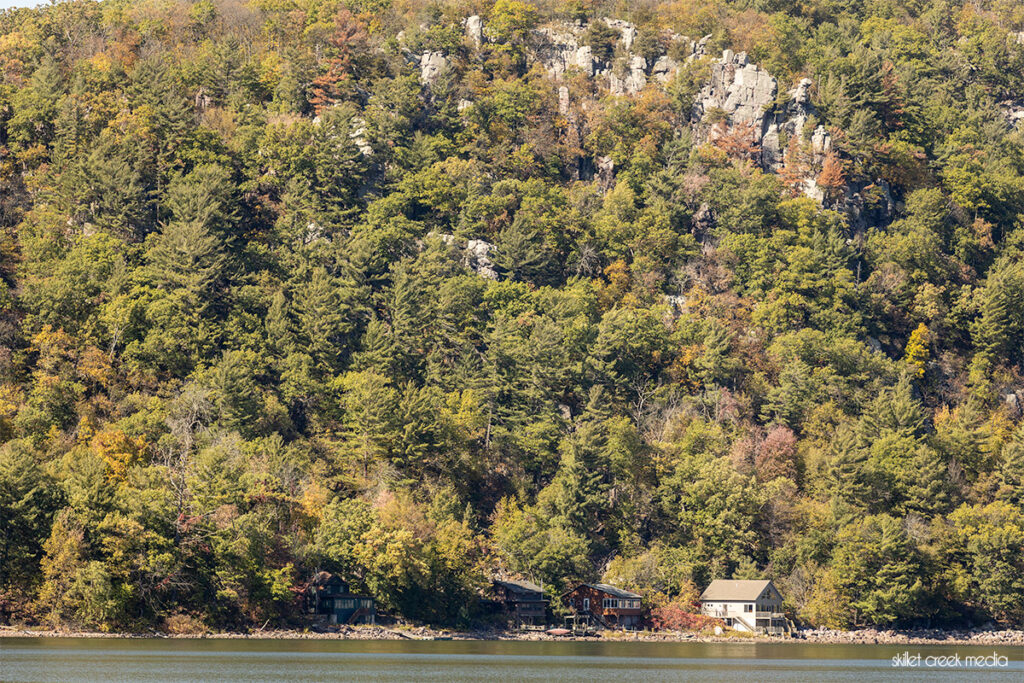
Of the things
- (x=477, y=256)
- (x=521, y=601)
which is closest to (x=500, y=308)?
(x=477, y=256)

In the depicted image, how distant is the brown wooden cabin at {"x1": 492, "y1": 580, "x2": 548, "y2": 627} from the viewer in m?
97.6

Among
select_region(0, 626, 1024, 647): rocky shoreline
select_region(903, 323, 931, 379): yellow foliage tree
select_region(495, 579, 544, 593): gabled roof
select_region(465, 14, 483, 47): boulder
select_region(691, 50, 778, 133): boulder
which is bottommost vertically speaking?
select_region(0, 626, 1024, 647): rocky shoreline

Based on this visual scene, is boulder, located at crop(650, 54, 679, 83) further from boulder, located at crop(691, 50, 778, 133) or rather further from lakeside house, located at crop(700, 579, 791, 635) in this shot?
lakeside house, located at crop(700, 579, 791, 635)

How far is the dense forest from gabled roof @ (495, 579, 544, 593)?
0.96 m

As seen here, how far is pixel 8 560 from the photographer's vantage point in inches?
3027

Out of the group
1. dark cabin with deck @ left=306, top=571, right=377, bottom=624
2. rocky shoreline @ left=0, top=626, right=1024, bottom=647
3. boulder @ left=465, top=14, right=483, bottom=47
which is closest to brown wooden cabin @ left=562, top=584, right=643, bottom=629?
rocky shoreline @ left=0, top=626, right=1024, bottom=647

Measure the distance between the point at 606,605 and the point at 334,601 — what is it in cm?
2007

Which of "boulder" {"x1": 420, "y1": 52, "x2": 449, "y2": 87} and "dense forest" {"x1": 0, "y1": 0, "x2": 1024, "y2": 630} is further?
"boulder" {"x1": 420, "y1": 52, "x2": 449, "y2": 87}

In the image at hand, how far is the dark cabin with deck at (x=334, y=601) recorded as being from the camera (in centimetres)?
8981

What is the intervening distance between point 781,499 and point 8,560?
55.9 metres

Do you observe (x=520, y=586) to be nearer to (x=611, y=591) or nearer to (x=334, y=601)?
(x=611, y=591)

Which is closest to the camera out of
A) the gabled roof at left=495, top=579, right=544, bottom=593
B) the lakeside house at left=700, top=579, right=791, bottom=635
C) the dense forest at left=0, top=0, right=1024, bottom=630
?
the dense forest at left=0, top=0, right=1024, bottom=630

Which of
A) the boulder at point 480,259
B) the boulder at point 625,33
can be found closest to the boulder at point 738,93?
the boulder at point 625,33

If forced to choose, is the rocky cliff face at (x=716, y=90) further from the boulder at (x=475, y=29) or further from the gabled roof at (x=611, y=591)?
the gabled roof at (x=611, y=591)
